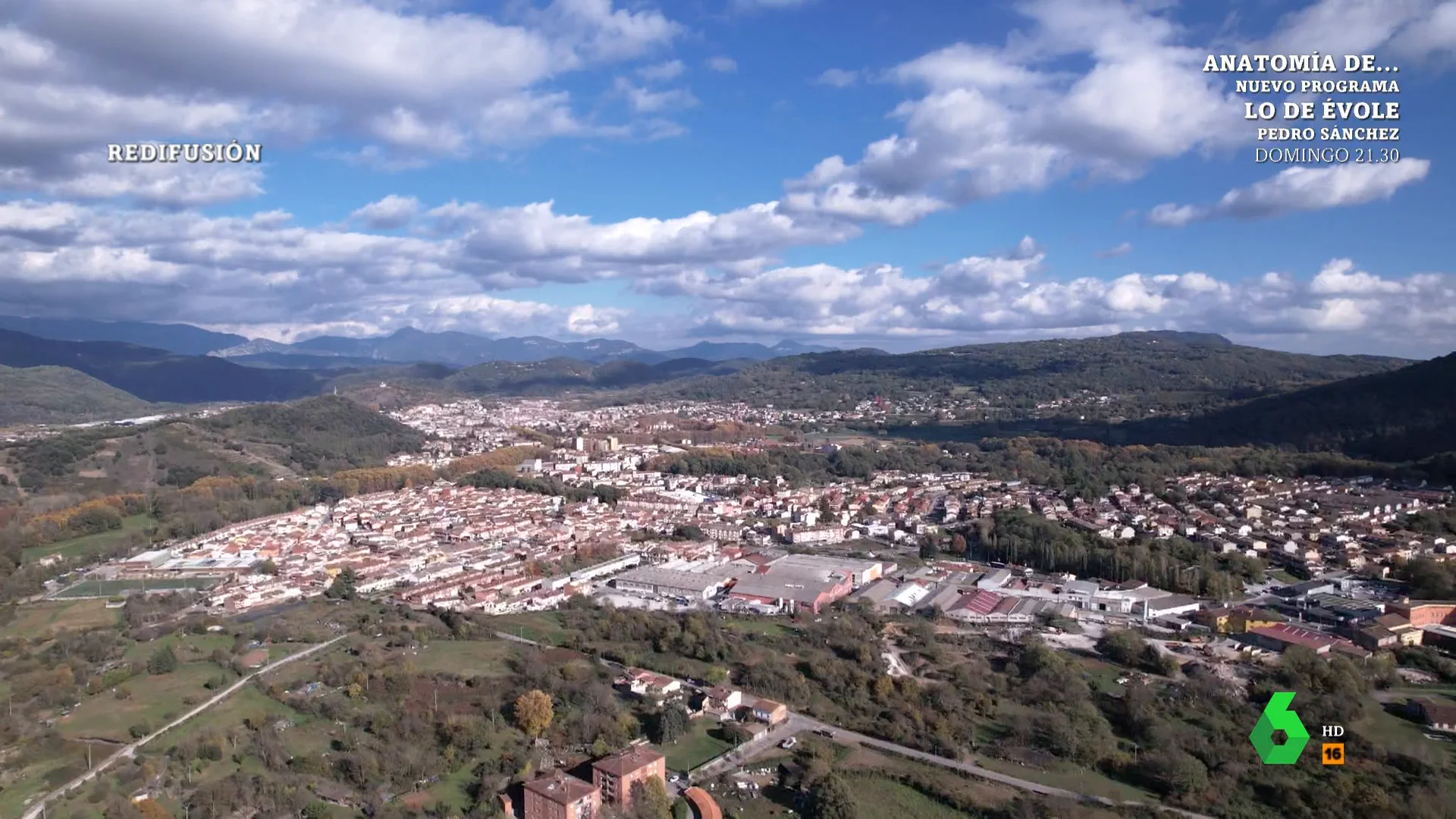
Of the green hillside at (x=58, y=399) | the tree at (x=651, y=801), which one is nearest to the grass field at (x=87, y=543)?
the tree at (x=651, y=801)

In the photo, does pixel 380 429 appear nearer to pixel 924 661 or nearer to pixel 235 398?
pixel 924 661

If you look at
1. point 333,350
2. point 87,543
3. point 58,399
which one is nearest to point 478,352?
point 333,350

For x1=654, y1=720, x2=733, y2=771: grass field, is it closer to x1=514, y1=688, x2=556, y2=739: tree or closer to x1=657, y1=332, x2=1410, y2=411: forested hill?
x1=514, y1=688, x2=556, y2=739: tree

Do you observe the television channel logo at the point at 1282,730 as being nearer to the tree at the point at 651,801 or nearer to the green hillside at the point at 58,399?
the tree at the point at 651,801

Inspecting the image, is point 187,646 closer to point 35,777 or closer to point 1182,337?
point 35,777

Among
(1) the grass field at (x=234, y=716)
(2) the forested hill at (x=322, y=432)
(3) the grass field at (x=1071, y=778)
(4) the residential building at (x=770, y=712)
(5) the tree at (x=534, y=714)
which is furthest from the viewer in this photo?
(2) the forested hill at (x=322, y=432)

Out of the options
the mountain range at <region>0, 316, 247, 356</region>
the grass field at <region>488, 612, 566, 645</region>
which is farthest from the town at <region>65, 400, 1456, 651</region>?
the mountain range at <region>0, 316, 247, 356</region>
